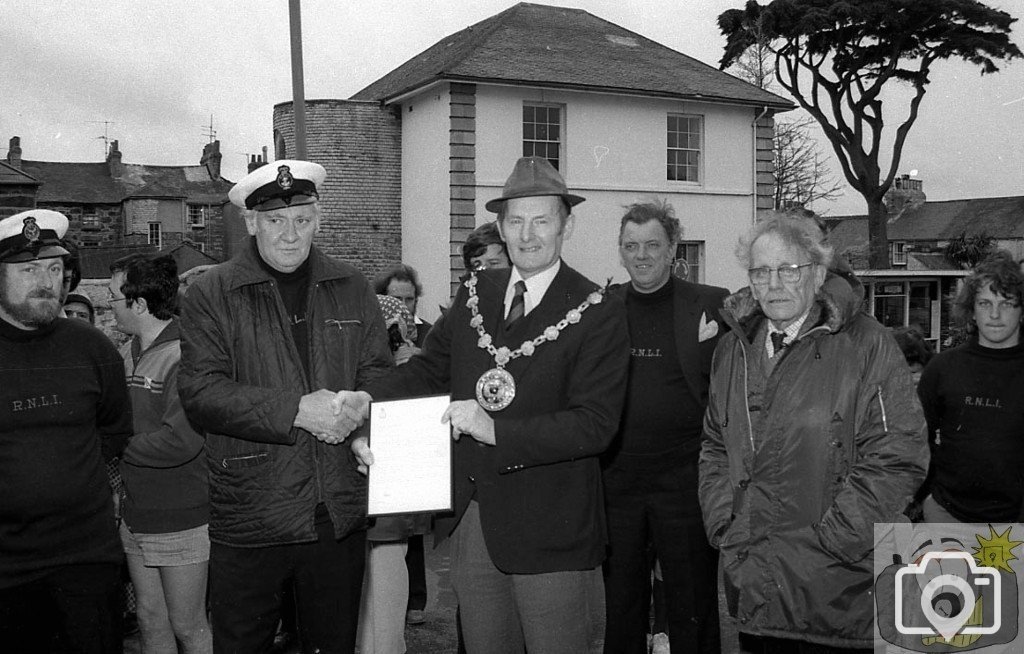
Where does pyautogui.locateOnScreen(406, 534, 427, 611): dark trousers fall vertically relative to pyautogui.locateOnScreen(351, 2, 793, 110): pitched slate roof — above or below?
below

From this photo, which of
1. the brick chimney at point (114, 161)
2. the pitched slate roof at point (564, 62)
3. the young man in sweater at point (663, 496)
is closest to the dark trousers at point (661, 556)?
the young man in sweater at point (663, 496)

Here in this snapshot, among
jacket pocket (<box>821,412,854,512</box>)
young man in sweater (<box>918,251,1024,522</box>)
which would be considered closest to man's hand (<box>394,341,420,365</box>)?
jacket pocket (<box>821,412,854,512</box>)

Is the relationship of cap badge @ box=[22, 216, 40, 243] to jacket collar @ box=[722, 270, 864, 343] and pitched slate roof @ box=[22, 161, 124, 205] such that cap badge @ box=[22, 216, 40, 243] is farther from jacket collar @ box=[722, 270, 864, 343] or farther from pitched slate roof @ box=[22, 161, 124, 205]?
pitched slate roof @ box=[22, 161, 124, 205]

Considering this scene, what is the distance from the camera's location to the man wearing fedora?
10.3 ft

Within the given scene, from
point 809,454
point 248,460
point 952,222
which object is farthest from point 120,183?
point 809,454

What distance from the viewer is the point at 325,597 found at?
3.46 m

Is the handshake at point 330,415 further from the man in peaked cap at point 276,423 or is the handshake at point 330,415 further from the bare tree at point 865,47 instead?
the bare tree at point 865,47

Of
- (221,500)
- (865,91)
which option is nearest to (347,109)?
(865,91)

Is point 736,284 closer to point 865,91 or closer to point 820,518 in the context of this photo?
point 865,91

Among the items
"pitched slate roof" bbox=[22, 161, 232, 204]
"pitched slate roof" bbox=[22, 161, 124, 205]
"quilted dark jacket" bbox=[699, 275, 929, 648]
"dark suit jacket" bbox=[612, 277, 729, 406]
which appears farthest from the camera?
"pitched slate roof" bbox=[22, 161, 124, 205]

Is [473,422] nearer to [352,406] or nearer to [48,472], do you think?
[352,406]

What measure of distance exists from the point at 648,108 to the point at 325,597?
2043cm

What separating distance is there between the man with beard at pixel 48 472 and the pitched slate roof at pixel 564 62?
17183 mm

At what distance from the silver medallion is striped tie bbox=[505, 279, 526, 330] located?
19cm
